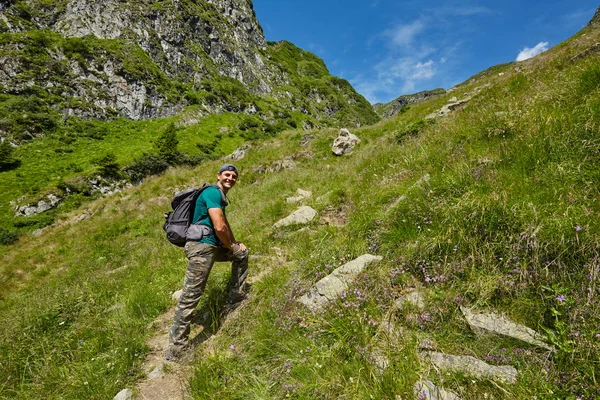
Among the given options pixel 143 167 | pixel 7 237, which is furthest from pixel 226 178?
pixel 143 167

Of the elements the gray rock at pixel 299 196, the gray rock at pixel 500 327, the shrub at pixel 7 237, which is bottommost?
the gray rock at pixel 500 327

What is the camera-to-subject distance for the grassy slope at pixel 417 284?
2.41 meters

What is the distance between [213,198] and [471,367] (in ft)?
12.9

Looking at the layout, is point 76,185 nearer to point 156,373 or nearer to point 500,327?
point 156,373

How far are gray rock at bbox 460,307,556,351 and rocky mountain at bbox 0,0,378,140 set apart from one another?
5021 cm

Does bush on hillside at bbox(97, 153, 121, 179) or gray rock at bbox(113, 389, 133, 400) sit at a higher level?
bush on hillside at bbox(97, 153, 121, 179)

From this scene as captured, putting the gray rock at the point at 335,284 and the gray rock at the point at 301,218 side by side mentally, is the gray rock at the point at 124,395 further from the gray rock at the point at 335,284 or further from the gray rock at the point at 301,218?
Answer: the gray rock at the point at 301,218

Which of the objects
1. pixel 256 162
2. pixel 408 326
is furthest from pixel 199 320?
pixel 256 162

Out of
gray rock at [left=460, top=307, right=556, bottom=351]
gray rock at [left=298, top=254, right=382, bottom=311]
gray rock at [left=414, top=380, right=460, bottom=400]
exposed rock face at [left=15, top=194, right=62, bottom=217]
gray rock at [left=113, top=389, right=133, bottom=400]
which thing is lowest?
gray rock at [left=113, top=389, right=133, bottom=400]

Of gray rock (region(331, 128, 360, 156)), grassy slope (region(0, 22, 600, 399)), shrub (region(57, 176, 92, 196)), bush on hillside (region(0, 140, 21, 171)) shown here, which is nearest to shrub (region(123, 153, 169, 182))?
shrub (region(57, 176, 92, 196))

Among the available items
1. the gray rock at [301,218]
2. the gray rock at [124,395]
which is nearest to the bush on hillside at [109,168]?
the gray rock at [301,218]

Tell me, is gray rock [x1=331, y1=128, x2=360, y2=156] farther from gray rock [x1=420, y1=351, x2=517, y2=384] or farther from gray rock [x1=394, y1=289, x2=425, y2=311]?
gray rock [x1=420, y1=351, x2=517, y2=384]

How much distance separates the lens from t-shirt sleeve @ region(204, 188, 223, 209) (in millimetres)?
4355

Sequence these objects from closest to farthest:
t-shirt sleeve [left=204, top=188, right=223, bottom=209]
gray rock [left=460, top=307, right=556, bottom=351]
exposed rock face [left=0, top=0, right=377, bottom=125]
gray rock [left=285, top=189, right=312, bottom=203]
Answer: gray rock [left=460, top=307, right=556, bottom=351]
t-shirt sleeve [left=204, top=188, right=223, bottom=209]
gray rock [left=285, top=189, right=312, bottom=203]
exposed rock face [left=0, top=0, right=377, bottom=125]
